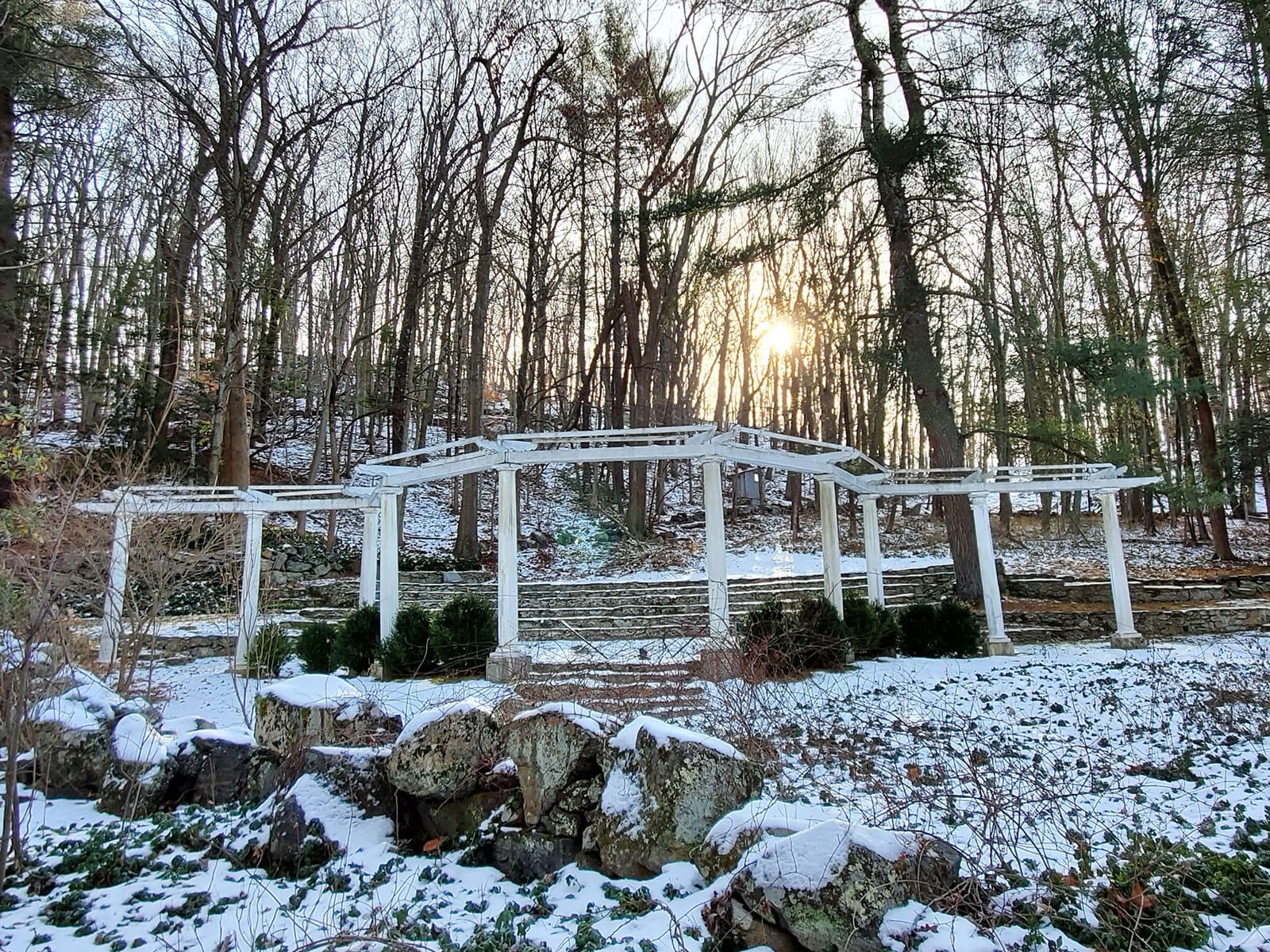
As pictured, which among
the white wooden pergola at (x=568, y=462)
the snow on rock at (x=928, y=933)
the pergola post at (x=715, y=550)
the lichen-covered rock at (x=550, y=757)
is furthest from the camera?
the white wooden pergola at (x=568, y=462)

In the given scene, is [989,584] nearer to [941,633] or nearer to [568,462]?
[941,633]

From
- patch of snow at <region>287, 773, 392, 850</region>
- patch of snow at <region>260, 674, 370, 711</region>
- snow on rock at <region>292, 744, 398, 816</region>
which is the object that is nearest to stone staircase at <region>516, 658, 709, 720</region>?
patch of snow at <region>260, 674, 370, 711</region>

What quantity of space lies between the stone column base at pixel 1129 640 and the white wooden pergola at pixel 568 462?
0.05ft

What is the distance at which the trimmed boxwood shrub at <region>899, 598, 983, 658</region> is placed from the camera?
32.6 feet

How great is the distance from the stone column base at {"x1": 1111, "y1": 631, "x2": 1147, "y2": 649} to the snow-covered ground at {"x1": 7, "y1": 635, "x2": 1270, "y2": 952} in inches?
155

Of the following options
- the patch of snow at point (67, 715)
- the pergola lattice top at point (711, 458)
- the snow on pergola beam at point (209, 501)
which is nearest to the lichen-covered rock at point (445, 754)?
the patch of snow at point (67, 715)

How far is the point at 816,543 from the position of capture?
741 inches

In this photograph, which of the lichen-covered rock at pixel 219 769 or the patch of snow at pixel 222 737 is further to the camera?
the patch of snow at pixel 222 737

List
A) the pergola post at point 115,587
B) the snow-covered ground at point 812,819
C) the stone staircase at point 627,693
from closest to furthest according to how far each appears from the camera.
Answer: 1. the snow-covered ground at point 812,819
2. the stone staircase at point 627,693
3. the pergola post at point 115,587

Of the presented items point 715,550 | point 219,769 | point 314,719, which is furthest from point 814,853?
point 715,550

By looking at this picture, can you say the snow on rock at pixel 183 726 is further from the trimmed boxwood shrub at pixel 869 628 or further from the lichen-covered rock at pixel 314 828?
the trimmed boxwood shrub at pixel 869 628

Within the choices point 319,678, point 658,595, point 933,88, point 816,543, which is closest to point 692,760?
point 319,678

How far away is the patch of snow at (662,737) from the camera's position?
3.65 m

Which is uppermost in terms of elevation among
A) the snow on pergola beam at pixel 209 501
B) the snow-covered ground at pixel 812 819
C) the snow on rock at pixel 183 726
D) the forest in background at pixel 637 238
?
the forest in background at pixel 637 238
